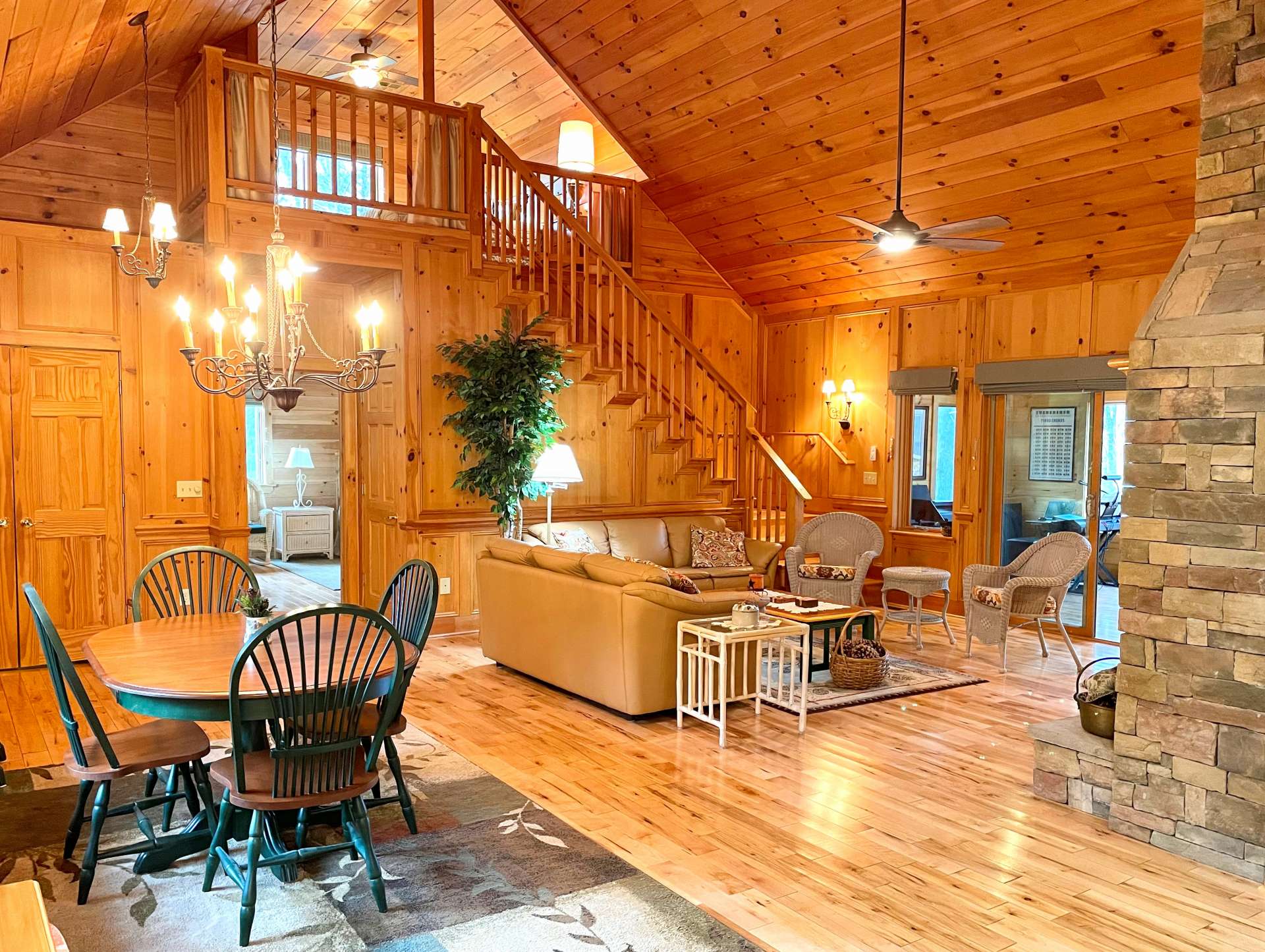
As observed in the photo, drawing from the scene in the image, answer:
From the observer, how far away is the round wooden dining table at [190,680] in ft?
10.3

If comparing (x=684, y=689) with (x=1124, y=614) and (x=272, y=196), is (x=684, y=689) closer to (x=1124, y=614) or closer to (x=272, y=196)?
(x=1124, y=614)

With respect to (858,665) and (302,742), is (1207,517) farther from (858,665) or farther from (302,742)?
(302,742)

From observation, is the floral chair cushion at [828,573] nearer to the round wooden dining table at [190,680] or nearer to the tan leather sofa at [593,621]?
the tan leather sofa at [593,621]

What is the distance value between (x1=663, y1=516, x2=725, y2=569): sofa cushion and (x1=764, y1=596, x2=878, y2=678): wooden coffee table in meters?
1.72

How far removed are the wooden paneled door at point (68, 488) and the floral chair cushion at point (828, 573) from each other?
16.7 ft

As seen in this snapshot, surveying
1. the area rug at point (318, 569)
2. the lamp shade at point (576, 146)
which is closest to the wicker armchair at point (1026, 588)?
the lamp shade at point (576, 146)

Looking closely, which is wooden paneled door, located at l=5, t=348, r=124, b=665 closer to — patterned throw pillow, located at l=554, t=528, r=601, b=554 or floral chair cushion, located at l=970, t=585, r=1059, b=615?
patterned throw pillow, located at l=554, t=528, r=601, b=554

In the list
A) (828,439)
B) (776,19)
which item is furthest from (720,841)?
(828,439)

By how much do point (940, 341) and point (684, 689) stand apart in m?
4.81

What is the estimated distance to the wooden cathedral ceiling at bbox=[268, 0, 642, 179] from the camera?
8438mm

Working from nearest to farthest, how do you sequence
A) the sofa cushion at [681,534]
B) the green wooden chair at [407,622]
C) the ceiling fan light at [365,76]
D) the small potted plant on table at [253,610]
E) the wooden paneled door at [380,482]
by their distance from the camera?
the small potted plant on table at [253,610]
the green wooden chair at [407,622]
the wooden paneled door at [380,482]
the sofa cushion at [681,534]
the ceiling fan light at [365,76]

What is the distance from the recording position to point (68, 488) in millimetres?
6547

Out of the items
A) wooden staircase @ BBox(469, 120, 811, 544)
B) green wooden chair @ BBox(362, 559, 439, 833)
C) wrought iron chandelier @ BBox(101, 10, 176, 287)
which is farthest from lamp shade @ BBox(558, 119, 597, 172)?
green wooden chair @ BBox(362, 559, 439, 833)

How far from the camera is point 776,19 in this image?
279 inches
